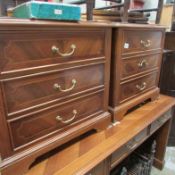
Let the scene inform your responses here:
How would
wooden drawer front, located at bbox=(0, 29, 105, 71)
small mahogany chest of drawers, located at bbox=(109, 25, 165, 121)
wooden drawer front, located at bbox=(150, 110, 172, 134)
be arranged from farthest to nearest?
wooden drawer front, located at bbox=(150, 110, 172, 134) → small mahogany chest of drawers, located at bbox=(109, 25, 165, 121) → wooden drawer front, located at bbox=(0, 29, 105, 71)

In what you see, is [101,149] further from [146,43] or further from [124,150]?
[146,43]

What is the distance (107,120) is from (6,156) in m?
0.51

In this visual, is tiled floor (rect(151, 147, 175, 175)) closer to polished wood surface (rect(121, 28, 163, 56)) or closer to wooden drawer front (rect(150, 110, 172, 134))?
wooden drawer front (rect(150, 110, 172, 134))

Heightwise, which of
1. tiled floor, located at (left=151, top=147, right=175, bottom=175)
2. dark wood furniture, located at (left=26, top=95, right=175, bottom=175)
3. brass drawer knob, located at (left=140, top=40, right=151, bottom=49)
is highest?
brass drawer knob, located at (left=140, top=40, right=151, bottom=49)

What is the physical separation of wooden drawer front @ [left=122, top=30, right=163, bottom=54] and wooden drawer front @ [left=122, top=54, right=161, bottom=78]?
5 centimetres

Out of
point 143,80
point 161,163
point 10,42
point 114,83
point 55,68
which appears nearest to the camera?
point 10,42

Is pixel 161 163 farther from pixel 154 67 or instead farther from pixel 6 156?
pixel 6 156

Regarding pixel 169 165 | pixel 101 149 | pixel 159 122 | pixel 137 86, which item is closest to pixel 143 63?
pixel 137 86

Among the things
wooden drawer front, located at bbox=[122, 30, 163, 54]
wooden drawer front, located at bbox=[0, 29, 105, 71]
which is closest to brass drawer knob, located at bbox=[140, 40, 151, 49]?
wooden drawer front, located at bbox=[122, 30, 163, 54]

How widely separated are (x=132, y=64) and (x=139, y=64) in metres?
Answer: 0.07

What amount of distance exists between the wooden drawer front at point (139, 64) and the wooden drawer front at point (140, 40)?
5 cm

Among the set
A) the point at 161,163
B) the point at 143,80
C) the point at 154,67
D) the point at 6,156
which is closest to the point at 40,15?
the point at 6,156

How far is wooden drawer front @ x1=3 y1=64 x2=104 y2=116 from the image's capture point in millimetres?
568

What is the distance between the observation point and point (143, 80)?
1.11 metres
